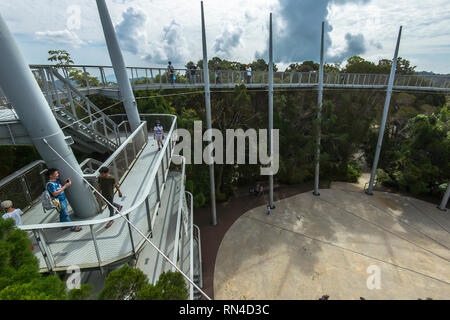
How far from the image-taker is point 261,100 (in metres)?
19.0

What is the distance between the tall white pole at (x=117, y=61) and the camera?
8.33 meters

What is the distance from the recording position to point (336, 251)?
41.1 ft

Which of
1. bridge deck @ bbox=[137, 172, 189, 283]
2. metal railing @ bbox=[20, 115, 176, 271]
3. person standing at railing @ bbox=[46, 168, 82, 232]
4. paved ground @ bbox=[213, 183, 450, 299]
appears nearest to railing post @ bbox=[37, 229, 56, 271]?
metal railing @ bbox=[20, 115, 176, 271]

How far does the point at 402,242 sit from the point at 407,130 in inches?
551

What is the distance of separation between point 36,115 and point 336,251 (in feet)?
45.7

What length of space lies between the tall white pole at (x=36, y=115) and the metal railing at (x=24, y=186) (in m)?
0.69

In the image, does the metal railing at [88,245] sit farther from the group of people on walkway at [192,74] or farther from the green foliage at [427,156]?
the green foliage at [427,156]

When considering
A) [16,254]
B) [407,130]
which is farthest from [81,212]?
[407,130]

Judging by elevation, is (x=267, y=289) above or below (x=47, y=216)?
below

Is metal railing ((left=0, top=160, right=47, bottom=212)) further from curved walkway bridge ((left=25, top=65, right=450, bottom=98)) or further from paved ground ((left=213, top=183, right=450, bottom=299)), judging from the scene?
paved ground ((left=213, top=183, right=450, bottom=299))

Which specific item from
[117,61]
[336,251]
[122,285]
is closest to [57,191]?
[122,285]

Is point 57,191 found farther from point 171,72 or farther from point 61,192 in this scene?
point 171,72

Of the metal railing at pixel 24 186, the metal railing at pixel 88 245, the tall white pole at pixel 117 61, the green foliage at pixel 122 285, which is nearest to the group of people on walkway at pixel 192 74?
the tall white pole at pixel 117 61

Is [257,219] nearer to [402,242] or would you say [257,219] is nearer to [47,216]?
[402,242]
